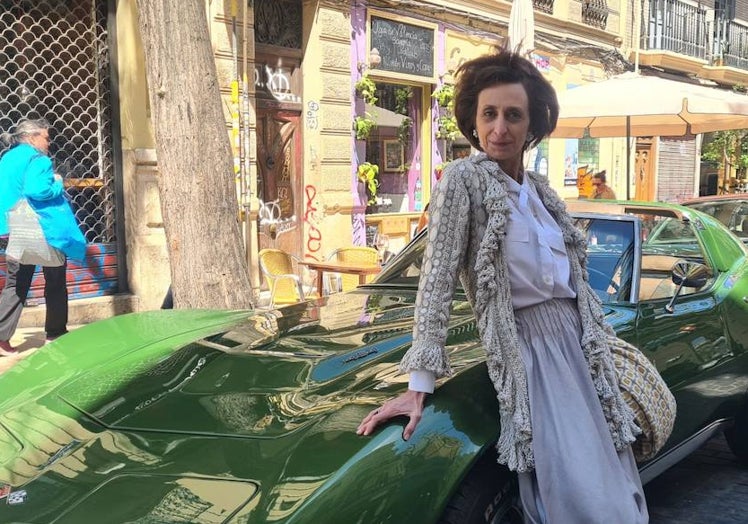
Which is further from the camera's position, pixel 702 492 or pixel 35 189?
pixel 35 189

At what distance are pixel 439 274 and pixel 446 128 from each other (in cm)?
1026

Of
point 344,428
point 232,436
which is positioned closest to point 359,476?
point 344,428

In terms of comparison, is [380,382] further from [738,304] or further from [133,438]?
[738,304]

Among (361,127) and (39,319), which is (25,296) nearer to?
(39,319)

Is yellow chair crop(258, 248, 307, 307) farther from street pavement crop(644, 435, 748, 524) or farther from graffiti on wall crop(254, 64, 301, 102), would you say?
street pavement crop(644, 435, 748, 524)

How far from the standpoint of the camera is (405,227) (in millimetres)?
11758

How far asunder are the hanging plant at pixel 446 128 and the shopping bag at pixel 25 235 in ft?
23.8

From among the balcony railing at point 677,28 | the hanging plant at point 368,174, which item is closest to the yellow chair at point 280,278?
the hanging plant at point 368,174

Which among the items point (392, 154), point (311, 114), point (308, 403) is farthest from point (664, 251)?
point (392, 154)

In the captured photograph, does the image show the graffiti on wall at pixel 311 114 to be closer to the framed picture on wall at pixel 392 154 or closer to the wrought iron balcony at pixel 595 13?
the framed picture on wall at pixel 392 154

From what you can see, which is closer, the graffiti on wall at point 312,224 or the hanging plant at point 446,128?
the graffiti on wall at point 312,224

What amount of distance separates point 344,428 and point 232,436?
34cm

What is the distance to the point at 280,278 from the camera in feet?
22.0

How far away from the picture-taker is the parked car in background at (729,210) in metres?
7.91
